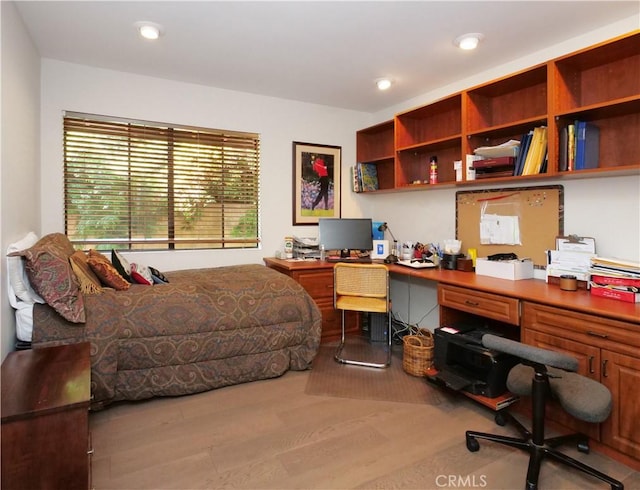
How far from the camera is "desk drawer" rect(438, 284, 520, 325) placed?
2268 millimetres

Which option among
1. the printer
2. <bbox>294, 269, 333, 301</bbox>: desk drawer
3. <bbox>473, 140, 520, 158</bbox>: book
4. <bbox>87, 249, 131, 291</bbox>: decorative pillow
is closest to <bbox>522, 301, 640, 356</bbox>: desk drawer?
the printer

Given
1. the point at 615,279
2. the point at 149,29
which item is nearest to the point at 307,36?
the point at 149,29

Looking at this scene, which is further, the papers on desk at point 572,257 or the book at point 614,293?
the papers on desk at point 572,257

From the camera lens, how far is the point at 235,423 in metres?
2.22

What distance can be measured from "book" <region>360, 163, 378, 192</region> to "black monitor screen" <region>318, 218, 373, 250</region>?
1.62 feet

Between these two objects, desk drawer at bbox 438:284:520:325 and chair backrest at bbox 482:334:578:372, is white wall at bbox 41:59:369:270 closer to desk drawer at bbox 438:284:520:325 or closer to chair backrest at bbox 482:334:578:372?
desk drawer at bbox 438:284:520:325

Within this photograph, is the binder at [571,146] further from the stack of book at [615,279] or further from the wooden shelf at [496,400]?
the wooden shelf at [496,400]

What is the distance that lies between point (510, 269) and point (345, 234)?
66.5 inches

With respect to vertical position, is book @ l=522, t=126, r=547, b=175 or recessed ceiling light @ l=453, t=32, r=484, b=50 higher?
recessed ceiling light @ l=453, t=32, r=484, b=50

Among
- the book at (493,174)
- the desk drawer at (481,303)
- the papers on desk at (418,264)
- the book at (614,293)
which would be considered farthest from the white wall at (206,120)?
the book at (614,293)

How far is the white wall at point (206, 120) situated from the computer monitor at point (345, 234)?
1.17ft

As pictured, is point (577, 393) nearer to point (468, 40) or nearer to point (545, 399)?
point (545, 399)

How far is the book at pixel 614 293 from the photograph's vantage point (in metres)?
2.01

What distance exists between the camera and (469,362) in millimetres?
2535
